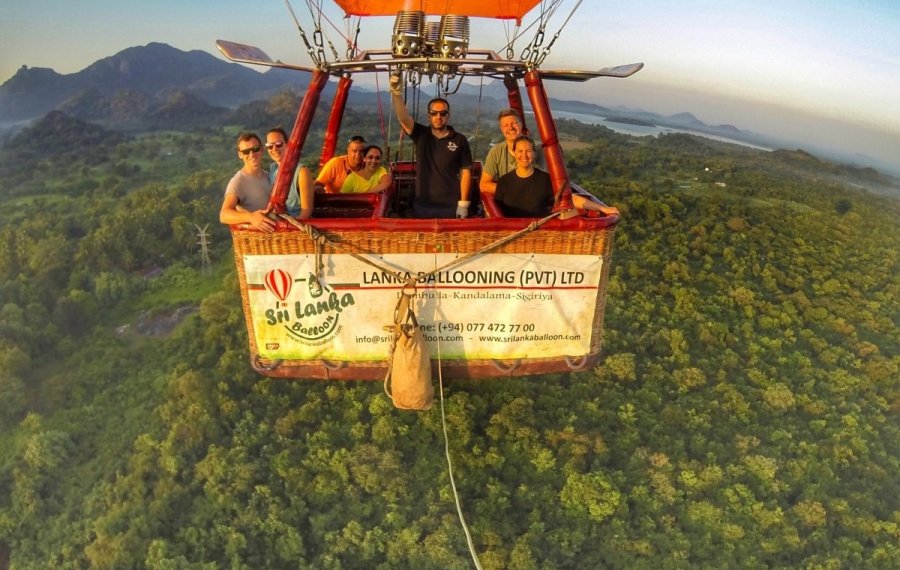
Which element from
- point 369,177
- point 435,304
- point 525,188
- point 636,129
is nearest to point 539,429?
point 369,177

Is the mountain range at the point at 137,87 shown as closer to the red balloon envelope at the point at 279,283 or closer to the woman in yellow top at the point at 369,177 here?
the woman in yellow top at the point at 369,177

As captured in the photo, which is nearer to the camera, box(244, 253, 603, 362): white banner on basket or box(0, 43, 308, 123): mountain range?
box(244, 253, 603, 362): white banner on basket

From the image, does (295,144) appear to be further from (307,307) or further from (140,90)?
(140,90)

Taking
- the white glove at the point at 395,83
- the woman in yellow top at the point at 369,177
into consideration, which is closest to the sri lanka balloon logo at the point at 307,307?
the white glove at the point at 395,83

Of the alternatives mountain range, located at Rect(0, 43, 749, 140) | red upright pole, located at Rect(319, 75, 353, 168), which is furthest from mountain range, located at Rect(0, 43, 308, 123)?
red upright pole, located at Rect(319, 75, 353, 168)

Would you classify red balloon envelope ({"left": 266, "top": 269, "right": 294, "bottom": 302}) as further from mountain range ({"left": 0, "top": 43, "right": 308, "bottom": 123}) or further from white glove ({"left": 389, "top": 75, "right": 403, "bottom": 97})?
mountain range ({"left": 0, "top": 43, "right": 308, "bottom": 123})

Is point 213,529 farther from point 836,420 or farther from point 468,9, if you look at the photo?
point 836,420

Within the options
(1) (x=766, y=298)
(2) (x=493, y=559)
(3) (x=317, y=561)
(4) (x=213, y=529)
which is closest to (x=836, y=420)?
(1) (x=766, y=298)
